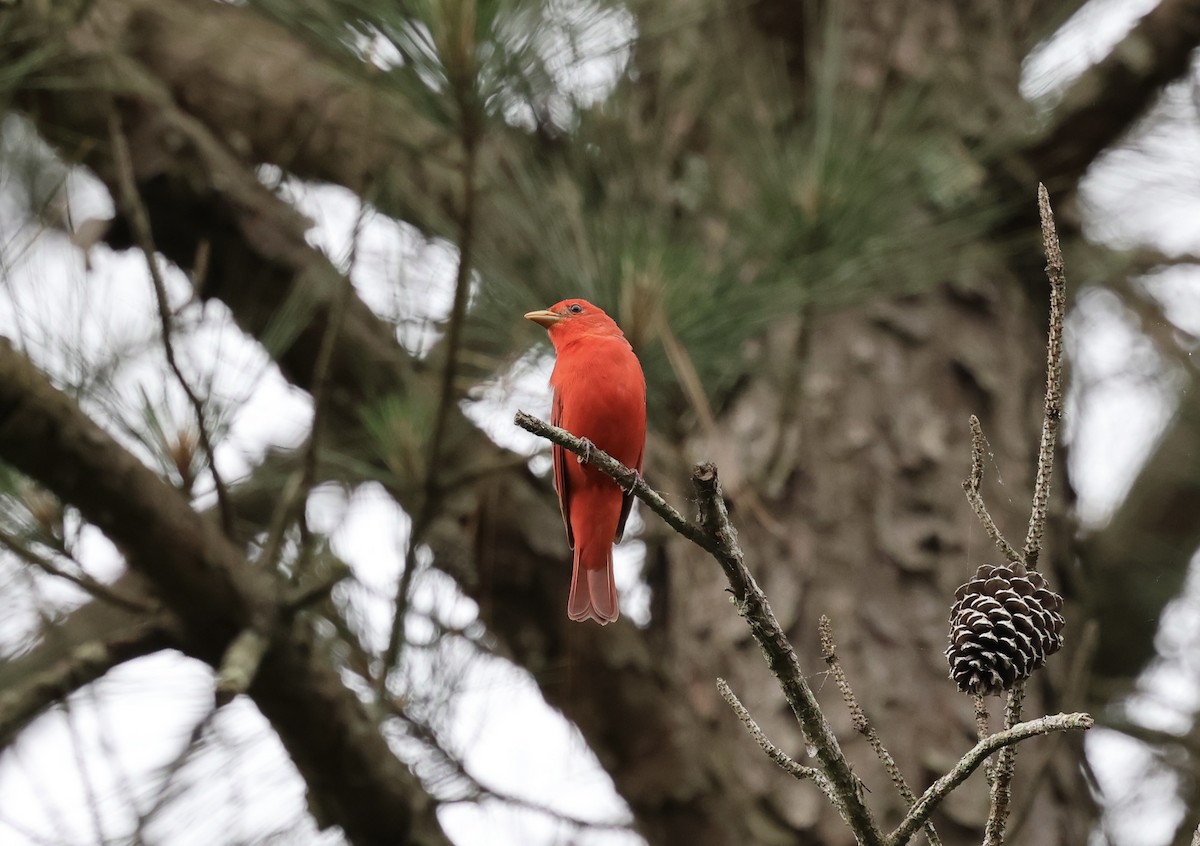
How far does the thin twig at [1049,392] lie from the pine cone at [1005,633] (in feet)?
0.18

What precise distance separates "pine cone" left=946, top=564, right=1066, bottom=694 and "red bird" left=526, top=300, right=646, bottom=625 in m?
1.01

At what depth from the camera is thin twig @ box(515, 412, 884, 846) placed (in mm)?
1338

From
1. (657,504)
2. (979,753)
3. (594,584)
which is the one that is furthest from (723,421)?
(979,753)

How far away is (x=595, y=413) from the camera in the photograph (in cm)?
243

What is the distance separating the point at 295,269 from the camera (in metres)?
3.25

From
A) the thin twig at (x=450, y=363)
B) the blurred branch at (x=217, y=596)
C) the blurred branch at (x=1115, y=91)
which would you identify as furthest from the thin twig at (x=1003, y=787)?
the blurred branch at (x=1115, y=91)

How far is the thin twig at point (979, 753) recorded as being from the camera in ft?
3.35

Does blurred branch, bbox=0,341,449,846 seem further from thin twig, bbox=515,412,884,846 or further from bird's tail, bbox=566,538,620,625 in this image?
thin twig, bbox=515,412,884,846

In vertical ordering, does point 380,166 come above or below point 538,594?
above

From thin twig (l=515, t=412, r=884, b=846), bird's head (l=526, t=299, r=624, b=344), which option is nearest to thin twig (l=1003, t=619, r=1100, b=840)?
thin twig (l=515, t=412, r=884, b=846)

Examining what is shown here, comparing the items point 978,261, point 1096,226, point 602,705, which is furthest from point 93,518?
point 1096,226

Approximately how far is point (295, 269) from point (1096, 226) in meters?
2.41

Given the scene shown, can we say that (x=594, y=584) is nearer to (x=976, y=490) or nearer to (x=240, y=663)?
(x=240, y=663)

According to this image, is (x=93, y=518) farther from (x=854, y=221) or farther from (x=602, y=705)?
(x=854, y=221)
